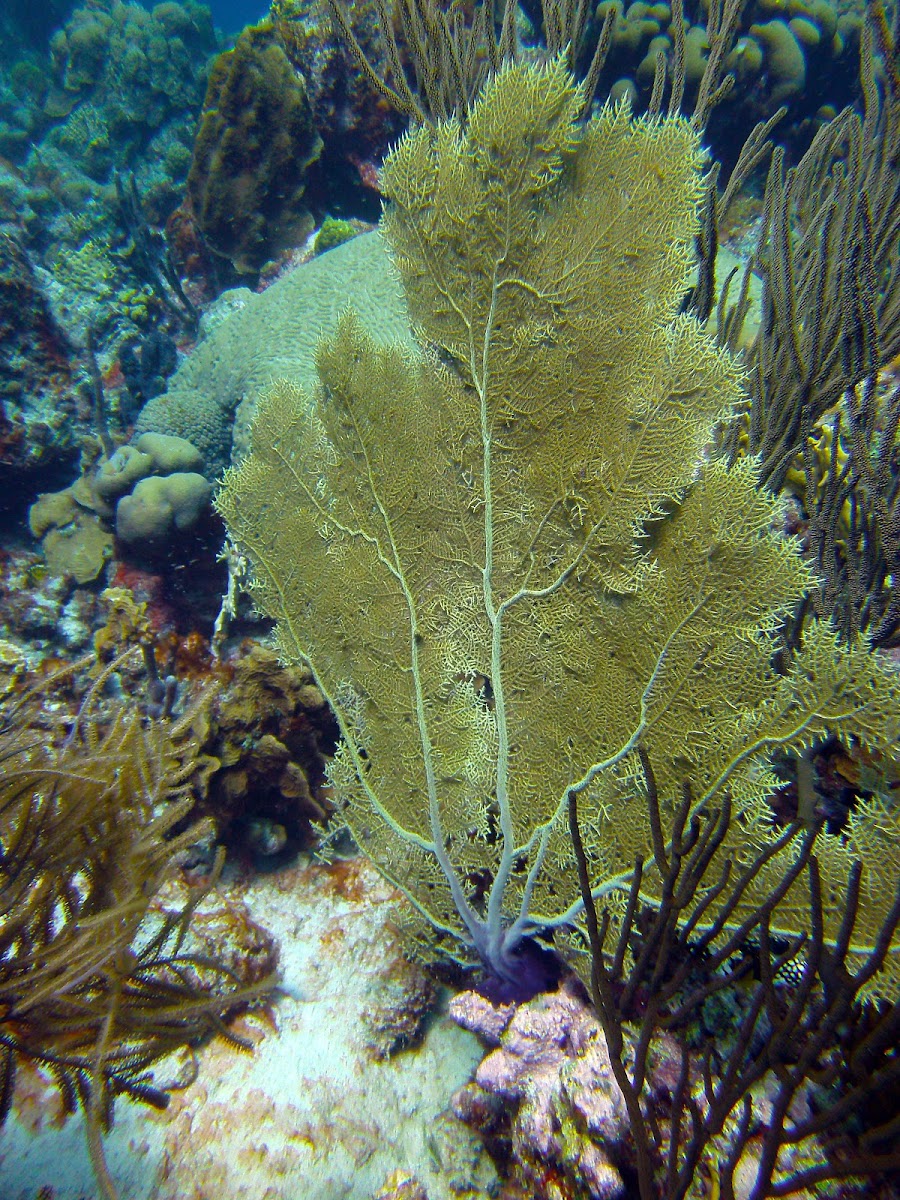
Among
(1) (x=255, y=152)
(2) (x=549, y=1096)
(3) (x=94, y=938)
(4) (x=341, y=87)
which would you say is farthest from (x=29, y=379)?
(2) (x=549, y=1096)

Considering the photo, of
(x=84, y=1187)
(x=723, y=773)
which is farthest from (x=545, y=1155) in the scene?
(x=84, y=1187)

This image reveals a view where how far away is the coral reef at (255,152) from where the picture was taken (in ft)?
24.6

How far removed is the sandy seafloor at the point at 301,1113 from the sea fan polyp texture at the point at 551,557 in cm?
59

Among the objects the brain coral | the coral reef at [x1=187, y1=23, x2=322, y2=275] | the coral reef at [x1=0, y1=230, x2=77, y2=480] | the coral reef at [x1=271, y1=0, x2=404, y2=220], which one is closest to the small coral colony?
the brain coral

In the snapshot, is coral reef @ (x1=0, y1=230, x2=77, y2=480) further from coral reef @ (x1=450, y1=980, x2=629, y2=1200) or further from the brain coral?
coral reef @ (x1=450, y1=980, x2=629, y2=1200)

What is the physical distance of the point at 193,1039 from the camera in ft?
7.60

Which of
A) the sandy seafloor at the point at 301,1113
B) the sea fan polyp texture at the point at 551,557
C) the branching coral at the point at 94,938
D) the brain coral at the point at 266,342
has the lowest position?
the sandy seafloor at the point at 301,1113

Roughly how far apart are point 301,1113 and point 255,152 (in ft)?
32.6

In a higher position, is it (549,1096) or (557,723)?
(557,723)

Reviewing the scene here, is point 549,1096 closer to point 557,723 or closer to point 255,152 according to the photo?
point 557,723

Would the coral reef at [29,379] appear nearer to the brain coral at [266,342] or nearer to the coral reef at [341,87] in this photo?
the brain coral at [266,342]

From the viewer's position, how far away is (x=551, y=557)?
7.25ft

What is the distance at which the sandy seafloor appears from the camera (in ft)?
6.46

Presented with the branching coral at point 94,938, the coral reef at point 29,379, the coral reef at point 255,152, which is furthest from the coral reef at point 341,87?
the branching coral at point 94,938
